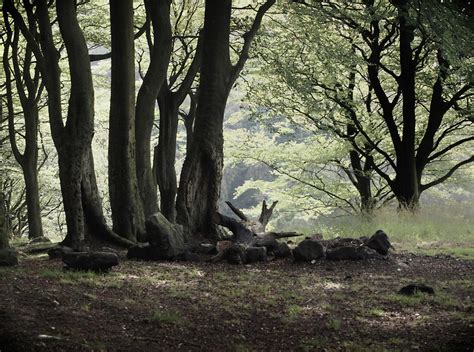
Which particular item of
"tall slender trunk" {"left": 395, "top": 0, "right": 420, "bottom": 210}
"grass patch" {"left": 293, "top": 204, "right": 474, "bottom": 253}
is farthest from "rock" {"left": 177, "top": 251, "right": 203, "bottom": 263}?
"tall slender trunk" {"left": 395, "top": 0, "right": 420, "bottom": 210}

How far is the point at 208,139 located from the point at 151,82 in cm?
174

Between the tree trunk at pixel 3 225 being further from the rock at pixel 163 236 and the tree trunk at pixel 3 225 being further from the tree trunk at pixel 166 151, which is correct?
the tree trunk at pixel 166 151

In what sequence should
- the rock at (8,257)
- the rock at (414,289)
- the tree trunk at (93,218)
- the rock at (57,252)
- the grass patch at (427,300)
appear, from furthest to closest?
the tree trunk at (93,218), the rock at (57,252), the rock at (8,257), the rock at (414,289), the grass patch at (427,300)

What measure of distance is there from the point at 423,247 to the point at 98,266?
22.1 ft

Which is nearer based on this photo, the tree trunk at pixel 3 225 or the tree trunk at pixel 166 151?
the tree trunk at pixel 3 225

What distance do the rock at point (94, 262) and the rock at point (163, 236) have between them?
144 centimetres

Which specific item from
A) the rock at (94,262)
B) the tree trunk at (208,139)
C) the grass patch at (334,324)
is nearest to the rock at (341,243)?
the tree trunk at (208,139)

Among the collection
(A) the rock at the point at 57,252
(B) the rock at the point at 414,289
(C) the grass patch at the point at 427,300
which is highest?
(A) the rock at the point at 57,252

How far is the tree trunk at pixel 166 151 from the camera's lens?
51.0 ft

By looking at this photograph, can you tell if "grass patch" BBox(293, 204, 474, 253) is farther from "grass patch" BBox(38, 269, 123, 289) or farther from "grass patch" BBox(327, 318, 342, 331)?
"grass patch" BBox(38, 269, 123, 289)

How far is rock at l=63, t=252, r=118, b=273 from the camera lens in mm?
7350

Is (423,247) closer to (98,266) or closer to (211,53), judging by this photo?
(211,53)

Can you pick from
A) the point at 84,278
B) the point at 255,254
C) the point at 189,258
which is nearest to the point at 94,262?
the point at 84,278

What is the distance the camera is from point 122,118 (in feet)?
32.8
